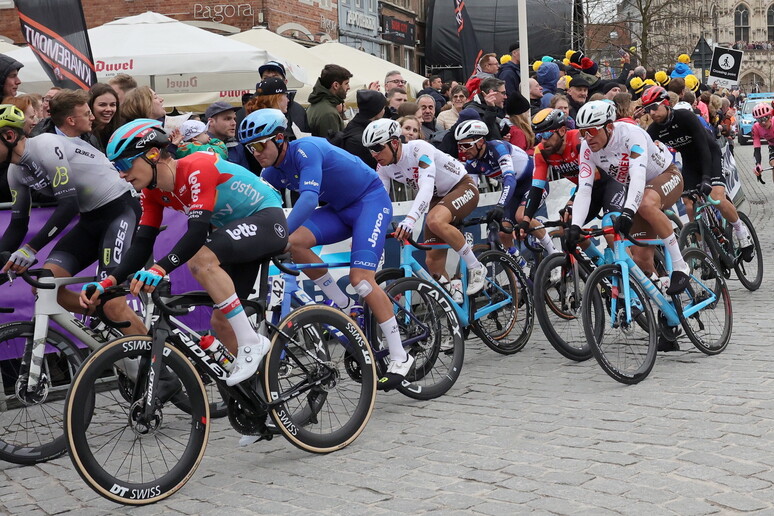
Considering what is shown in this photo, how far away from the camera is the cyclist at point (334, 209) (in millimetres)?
6762

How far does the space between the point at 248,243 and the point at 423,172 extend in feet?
8.35

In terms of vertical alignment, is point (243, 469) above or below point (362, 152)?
below

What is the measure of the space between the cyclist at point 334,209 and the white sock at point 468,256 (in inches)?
51.5

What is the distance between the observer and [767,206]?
21.7 meters

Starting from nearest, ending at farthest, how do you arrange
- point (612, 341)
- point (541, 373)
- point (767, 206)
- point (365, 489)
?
point (365, 489) → point (612, 341) → point (541, 373) → point (767, 206)

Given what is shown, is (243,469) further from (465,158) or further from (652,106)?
(652,106)

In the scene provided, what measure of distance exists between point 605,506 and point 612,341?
2903mm

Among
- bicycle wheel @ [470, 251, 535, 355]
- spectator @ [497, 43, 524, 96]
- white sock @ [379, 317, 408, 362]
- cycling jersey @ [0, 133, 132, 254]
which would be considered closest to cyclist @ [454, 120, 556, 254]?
bicycle wheel @ [470, 251, 535, 355]

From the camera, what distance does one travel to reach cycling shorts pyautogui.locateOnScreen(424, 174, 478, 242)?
346 inches

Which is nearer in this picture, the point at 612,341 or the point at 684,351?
the point at 612,341

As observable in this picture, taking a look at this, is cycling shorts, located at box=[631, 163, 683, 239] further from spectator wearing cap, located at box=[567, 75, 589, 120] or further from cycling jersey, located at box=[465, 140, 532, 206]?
spectator wearing cap, located at box=[567, 75, 589, 120]

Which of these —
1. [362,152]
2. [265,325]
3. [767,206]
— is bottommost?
[767,206]

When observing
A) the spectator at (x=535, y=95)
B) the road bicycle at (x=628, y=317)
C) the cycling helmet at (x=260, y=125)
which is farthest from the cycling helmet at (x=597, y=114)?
the spectator at (x=535, y=95)

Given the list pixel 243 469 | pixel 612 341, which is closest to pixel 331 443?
pixel 243 469
